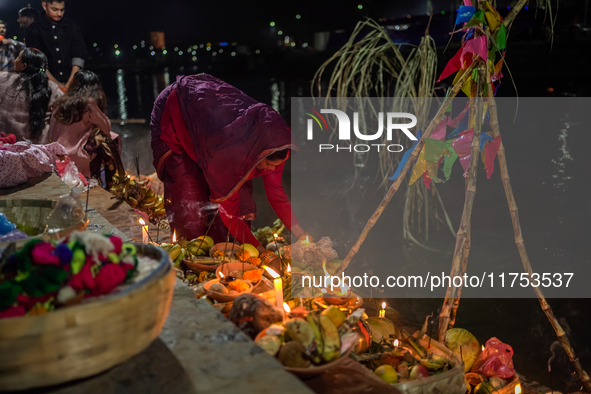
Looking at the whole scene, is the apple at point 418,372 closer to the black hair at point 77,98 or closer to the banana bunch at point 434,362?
the banana bunch at point 434,362

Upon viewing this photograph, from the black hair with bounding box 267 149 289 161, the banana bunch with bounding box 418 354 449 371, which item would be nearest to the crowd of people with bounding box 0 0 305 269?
the black hair with bounding box 267 149 289 161

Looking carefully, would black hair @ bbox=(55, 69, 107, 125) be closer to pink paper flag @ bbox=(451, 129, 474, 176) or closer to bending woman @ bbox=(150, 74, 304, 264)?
bending woman @ bbox=(150, 74, 304, 264)

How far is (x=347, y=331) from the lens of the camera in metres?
1.21

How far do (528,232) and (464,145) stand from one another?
3334 millimetres

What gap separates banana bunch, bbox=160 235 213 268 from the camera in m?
2.22

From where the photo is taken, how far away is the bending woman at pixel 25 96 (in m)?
3.81

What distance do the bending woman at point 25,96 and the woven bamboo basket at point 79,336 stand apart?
138 inches

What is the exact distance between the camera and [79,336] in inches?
31.1

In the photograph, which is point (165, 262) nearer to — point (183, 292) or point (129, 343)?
point (129, 343)

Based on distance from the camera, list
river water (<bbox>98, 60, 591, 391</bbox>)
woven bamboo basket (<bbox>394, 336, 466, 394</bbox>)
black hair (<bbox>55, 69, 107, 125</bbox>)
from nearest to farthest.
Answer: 1. woven bamboo basket (<bbox>394, 336, 466, 394</bbox>)
2. river water (<bbox>98, 60, 591, 391</bbox>)
3. black hair (<bbox>55, 69, 107, 125</bbox>)

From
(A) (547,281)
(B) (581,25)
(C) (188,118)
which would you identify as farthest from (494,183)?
(B) (581,25)

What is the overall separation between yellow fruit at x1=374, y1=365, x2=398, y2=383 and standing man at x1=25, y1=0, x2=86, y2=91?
13.7ft

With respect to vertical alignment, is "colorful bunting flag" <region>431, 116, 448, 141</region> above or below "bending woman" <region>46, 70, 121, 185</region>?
above

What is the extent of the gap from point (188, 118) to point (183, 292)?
1716 mm
